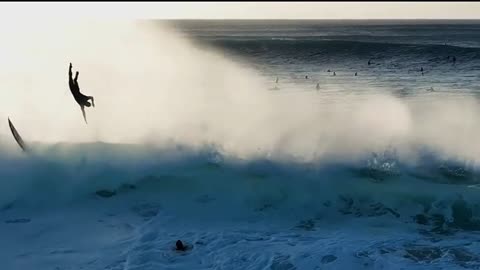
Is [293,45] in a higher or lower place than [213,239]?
higher

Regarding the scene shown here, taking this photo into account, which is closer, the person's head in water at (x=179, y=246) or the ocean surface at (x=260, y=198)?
the ocean surface at (x=260, y=198)

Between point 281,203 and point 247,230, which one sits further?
point 281,203

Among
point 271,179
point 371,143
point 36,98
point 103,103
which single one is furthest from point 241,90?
point 271,179

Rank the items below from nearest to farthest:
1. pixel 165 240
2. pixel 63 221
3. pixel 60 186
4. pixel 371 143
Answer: pixel 165 240
pixel 63 221
pixel 60 186
pixel 371 143

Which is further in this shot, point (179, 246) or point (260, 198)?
→ point (260, 198)

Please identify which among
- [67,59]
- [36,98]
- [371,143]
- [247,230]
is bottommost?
[247,230]

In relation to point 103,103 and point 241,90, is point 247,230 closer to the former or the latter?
point 103,103

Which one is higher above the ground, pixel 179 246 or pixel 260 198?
pixel 260 198

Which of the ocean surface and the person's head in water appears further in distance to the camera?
the person's head in water
